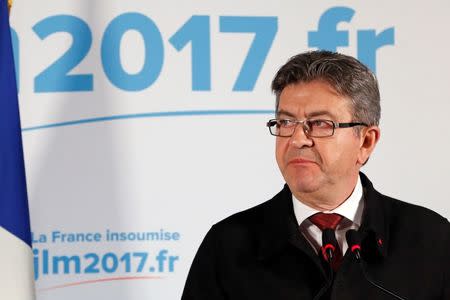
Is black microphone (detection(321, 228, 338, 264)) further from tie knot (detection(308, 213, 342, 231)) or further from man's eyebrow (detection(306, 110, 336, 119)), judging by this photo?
man's eyebrow (detection(306, 110, 336, 119))

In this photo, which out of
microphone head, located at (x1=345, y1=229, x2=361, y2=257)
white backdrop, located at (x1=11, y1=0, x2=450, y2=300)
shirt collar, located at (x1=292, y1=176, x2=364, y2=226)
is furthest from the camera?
white backdrop, located at (x1=11, y1=0, x2=450, y2=300)

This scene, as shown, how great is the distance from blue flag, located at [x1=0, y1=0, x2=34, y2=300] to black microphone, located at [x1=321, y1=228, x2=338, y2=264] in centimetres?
117

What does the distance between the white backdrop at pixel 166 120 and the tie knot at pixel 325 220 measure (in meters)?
1.06

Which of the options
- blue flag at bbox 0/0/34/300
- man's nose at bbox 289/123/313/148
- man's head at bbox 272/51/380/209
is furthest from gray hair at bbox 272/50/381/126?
blue flag at bbox 0/0/34/300

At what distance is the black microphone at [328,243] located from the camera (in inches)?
69.7

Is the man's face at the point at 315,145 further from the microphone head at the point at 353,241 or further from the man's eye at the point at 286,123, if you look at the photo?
the microphone head at the point at 353,241

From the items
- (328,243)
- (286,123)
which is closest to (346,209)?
(328,243)

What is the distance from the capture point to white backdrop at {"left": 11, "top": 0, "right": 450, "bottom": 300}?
2.87 m

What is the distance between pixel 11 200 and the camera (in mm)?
2488

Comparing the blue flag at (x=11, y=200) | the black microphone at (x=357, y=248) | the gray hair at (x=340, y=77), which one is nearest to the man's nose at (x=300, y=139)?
the gray hair at (x=340, y=77)

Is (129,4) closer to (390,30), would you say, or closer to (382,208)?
(390,30)

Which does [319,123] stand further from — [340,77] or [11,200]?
[11,200]

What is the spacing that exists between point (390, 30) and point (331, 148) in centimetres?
136

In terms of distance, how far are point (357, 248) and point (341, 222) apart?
210 millimetres
